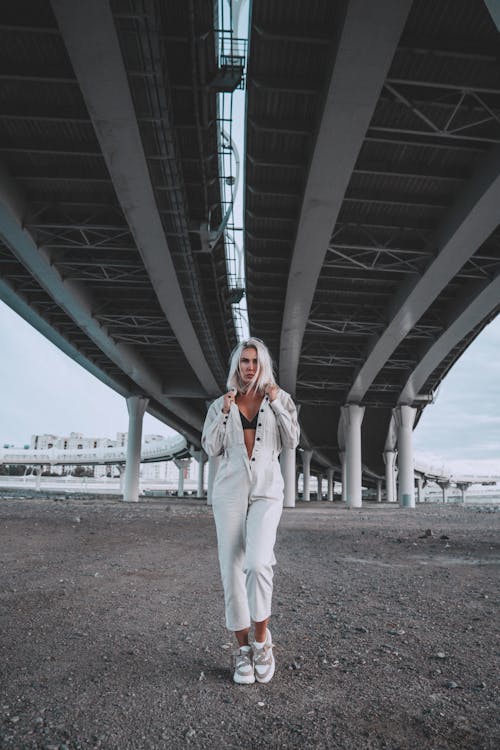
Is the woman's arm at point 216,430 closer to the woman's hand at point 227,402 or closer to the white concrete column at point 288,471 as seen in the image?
the woman's hand at point 227,402

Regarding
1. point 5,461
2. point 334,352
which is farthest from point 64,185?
point 5,461

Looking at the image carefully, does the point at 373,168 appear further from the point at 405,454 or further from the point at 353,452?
the point at 405,454

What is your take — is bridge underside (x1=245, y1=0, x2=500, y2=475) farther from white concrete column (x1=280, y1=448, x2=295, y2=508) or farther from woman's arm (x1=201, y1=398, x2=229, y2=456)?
white concrete column (x1=280, y1=448, x2=295, y2=508)

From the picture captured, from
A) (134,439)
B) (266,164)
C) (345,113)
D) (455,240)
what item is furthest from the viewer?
(134,439)

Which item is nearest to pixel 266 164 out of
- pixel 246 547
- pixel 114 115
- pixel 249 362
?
pixel 114 115

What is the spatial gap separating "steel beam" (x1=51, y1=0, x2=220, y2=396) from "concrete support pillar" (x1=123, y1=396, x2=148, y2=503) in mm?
26028

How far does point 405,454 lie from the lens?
43.2 meters

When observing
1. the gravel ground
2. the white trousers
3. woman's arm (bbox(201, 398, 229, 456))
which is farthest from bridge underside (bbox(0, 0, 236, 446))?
the gravel ground

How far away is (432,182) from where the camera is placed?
16.7 metres

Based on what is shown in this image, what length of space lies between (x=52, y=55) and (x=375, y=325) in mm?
19413

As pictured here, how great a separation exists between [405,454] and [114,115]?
36874mm

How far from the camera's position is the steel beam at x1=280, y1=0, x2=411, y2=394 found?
31.0ft

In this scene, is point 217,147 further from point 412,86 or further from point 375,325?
point 375,325

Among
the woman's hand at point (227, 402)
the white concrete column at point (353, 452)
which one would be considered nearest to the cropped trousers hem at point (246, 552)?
the woman's hand at point (227, 402)
